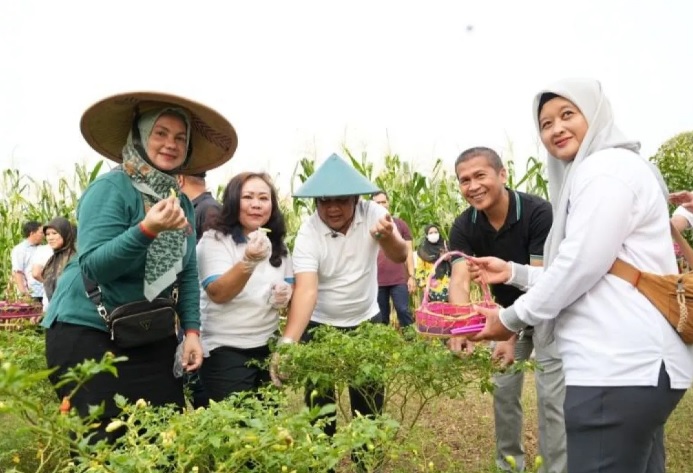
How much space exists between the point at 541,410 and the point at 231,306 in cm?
166

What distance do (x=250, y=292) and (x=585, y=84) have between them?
1694 millimetres

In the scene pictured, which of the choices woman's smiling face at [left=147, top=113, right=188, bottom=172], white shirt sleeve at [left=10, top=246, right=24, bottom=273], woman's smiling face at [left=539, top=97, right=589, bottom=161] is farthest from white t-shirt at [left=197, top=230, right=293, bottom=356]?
white shirt sleeve at [left=10, top=246, right=24, bottom=273]

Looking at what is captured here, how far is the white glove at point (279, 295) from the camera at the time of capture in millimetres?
2957

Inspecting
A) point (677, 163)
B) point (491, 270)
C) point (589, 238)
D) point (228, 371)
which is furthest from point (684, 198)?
point (677, 163)

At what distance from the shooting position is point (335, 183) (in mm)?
3088

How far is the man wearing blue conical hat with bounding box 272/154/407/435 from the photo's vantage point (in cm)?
304

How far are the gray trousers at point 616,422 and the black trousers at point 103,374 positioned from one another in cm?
141

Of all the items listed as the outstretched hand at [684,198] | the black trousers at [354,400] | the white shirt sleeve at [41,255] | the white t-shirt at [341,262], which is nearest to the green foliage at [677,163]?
the outstretched hand at [684,198]

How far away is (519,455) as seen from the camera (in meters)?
3.57

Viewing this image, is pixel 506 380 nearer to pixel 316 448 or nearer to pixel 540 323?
pixel 540 323

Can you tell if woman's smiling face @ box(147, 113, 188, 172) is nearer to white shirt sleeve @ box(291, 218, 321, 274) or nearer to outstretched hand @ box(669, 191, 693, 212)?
white shirt sleeve @ box(291, 218, 321, 274)

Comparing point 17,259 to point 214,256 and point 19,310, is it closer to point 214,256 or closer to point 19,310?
point 19,310

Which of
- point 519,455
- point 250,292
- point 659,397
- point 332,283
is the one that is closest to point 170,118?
point 250,292

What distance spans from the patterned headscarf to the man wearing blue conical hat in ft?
2.33
